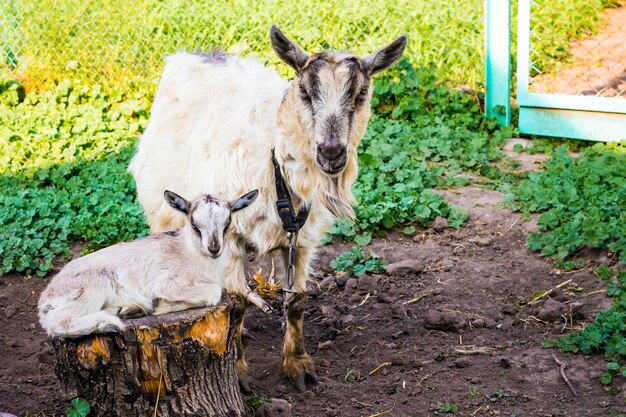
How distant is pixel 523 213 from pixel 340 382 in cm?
248

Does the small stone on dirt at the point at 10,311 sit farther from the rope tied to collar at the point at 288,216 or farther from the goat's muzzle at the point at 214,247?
the goat's muzzle at the point at 214,247

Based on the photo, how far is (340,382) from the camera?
478 cm

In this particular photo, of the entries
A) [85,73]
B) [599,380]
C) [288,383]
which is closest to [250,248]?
[288,383]

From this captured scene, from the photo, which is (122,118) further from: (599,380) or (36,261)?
(599,380)

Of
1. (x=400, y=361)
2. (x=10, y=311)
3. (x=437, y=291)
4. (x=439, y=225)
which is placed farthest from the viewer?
(x=439, y=225)

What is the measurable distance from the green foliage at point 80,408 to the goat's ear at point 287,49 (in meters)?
2.03

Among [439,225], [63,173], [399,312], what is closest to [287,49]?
[399,312]

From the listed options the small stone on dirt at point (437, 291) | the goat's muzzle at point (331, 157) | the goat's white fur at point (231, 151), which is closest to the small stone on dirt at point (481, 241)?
the small stone on dirt at point (437, 291)

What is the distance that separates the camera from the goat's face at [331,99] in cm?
417

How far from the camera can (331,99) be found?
4219mm

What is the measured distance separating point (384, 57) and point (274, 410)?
6.52 ft

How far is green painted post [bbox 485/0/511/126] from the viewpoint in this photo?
7.91 m

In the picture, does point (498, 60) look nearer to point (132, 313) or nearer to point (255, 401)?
point (255, 401)

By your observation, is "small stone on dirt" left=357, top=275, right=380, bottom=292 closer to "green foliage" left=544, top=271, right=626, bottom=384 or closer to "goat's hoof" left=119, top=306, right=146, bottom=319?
"green foliage" left=544, top=271, right=626, bottom=384
